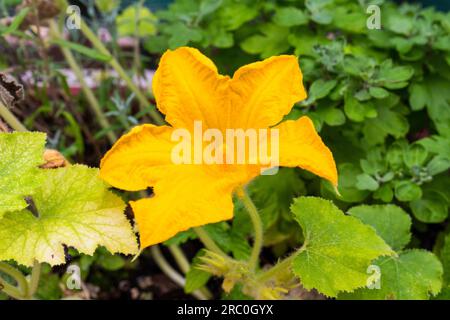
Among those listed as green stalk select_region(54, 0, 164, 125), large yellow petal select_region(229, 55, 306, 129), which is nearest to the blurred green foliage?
green stalk select_region(54, 0, 164, 125)

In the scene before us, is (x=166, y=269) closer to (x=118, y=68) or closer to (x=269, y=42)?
(x=118, y=68)

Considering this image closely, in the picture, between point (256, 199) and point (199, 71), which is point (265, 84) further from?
point (256, 199)

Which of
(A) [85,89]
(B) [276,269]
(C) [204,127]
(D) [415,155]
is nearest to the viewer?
(C) [204,127]

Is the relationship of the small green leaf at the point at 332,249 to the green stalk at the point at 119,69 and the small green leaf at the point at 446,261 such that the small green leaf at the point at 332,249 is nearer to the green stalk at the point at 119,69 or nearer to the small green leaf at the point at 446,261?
the small green leaf at the point at 446,261

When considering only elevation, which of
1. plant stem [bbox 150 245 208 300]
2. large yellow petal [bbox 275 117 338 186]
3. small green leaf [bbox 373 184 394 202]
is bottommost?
plant stem [bbox 150 245 208 300]

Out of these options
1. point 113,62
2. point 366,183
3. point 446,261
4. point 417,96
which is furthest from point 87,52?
point 446,261

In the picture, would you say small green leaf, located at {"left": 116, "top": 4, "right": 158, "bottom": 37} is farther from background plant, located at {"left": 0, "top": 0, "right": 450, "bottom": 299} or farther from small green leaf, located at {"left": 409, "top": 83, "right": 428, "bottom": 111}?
small green leaf, located at {"left": 409, "top": 83, "right": 428, "bottom": 111}

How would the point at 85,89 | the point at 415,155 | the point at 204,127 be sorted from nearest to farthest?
1. the point at 204,127
2. the point at 415,155
3. the point at 85,89
